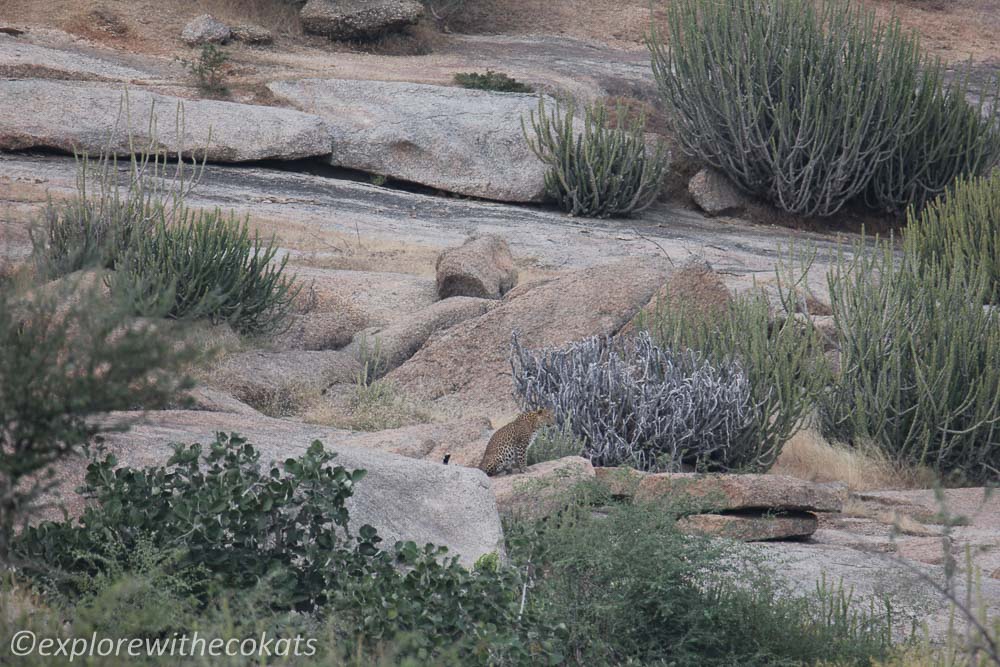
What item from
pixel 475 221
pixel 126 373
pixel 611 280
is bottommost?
pixel 475 221

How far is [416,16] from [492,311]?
46.1 ft

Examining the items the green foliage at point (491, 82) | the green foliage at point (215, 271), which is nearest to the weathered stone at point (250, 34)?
the green foliage at point (491, 82)

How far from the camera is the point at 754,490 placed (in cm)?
642

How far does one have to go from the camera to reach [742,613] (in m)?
4.75

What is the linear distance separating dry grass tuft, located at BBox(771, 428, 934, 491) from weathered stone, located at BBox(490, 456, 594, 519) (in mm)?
3096

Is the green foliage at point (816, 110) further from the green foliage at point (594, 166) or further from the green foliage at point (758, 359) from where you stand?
the green foliage at point (758, 359)

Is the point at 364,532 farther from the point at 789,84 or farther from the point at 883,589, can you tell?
the point at 789,84

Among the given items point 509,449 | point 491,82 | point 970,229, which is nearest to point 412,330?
point 509,449

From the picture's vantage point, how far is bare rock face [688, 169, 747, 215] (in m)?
18.8

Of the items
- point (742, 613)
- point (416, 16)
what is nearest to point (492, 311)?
point (742, 613)

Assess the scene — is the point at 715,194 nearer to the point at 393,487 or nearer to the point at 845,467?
the point at 845,467

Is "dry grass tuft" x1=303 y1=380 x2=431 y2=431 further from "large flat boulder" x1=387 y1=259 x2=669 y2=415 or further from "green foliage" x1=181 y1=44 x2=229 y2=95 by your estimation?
"green foliage" x1=181 y1=44 x2=229 y2=95

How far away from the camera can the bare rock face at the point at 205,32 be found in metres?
20.7

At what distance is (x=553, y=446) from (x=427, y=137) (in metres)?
11.5
